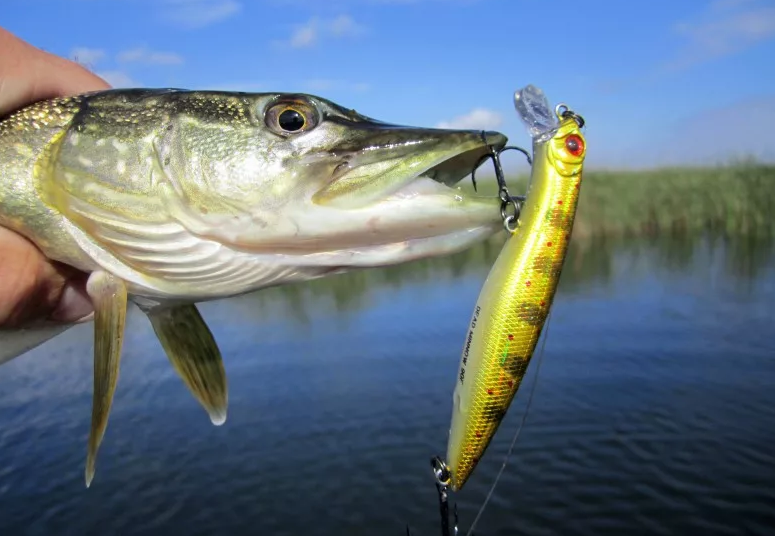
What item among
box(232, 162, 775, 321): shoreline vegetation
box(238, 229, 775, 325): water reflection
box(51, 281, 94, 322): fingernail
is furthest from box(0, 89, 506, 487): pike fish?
box(232, 162, 775, 321): shoreline vegetation

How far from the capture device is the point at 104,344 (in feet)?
6.23

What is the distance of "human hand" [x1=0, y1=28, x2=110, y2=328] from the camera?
202 centimetres

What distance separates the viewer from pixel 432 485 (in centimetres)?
651

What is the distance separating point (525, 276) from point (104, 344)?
1.19m

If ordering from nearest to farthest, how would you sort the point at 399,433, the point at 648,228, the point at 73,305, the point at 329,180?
the point at 329,180
the point at 73,305
the point at 399,433
the point at 648,228

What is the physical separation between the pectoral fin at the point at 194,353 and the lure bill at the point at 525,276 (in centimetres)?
96

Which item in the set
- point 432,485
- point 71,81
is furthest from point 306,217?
point 432,485

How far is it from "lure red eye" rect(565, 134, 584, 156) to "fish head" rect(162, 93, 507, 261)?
0.54ft

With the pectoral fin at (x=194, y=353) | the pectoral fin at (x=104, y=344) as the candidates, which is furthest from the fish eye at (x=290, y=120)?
the pectoral fin at (x=194, y=353)

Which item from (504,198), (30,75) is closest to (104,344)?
(30,75)

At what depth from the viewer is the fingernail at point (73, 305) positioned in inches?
89.4

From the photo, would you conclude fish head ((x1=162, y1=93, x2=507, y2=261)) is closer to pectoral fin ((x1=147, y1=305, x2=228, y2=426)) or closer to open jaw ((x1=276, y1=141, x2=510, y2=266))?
open jaw ((x1=276, y1=141, x2=510, y2=266))

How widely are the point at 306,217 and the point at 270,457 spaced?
19.3ft

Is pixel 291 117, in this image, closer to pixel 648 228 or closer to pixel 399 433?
pixel 399 433
